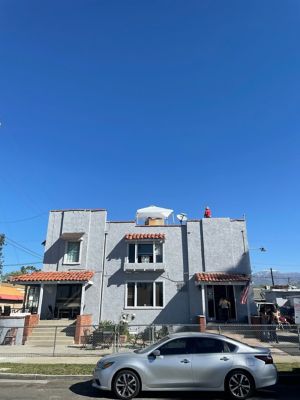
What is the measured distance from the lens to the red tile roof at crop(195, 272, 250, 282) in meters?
21.3

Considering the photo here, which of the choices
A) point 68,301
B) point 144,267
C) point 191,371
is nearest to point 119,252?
point 144,267

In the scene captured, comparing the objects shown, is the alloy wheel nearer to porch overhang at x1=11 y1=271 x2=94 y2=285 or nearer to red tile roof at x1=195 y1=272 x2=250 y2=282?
red tile roof at x1=195 y1=272 x2=250 y2=282

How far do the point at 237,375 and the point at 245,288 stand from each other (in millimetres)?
13938

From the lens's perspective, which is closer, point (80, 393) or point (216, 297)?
point (80, 393)

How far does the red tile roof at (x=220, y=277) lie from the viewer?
21.3 m

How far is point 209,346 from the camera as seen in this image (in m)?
8.66

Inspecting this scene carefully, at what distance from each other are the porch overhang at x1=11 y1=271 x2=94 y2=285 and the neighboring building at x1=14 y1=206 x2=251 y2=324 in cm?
6

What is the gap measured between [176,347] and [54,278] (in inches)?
575

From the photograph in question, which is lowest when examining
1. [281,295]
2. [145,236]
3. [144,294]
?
[144,294]

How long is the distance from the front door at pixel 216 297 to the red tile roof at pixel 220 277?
3.03 feet

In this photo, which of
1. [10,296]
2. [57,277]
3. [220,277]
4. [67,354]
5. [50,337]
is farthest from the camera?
[10,296]

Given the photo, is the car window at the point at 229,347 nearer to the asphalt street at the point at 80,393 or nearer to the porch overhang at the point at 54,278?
the asphalt street at the point at 80,393

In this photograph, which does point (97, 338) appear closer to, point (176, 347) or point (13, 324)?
point (13, 324)

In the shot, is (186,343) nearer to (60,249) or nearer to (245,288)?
(245,288)
